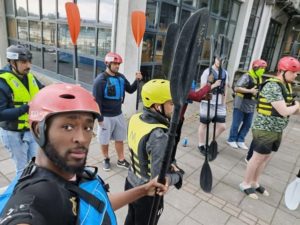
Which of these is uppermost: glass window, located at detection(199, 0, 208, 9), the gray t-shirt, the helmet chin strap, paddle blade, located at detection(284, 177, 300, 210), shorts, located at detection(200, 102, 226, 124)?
glass window, located at detection(199, 0, 208, 9)

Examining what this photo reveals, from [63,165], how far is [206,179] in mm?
2992

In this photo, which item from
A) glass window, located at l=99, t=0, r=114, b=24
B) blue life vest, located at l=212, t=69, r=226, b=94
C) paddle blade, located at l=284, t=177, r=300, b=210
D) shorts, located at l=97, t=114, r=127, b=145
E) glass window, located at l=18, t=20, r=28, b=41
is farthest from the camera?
glass window, located at l=18, t=20, r=28, b=41

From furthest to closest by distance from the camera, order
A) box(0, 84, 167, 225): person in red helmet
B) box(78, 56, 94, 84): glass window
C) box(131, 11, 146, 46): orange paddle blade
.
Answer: box(78, 56, 94, 84): glass window < box(131, 11, 146, 46): orange paddle blade < box(0, 84, 167, 225): person in red helmet

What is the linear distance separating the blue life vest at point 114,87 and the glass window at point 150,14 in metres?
3.25

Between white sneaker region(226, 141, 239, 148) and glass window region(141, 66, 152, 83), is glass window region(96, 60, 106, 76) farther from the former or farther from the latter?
white sneaker region(226, 141, 239, 148)

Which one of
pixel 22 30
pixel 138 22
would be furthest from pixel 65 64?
pixel 138 22

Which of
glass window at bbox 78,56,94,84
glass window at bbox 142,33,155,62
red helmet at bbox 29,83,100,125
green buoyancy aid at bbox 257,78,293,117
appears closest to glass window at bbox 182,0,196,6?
glass window at bbox 142,33,155,62

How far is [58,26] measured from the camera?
7.79 m

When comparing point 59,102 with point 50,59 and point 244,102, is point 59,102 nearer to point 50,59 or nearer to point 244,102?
point 244,102

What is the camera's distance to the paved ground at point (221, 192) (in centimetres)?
312

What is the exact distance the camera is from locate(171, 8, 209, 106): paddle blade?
1.17 m

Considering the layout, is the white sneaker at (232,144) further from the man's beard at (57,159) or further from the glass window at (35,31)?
the glass window at (35,31)

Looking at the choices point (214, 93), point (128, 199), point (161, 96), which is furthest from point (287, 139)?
point (128, 199)

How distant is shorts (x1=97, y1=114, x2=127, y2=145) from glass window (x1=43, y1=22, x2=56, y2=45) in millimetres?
5772
